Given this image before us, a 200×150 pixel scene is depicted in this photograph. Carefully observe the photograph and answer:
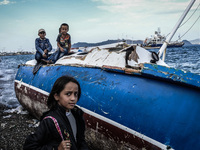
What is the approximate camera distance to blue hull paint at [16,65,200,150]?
65.7 inches

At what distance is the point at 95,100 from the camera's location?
246 centimetres

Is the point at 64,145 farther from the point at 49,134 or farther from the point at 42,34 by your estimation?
the point at 42,34

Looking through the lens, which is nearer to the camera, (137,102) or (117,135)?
(137,102)

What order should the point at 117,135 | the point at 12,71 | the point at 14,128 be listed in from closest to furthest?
the point at 117,135 → the point at 14,128 → the point at 12,71

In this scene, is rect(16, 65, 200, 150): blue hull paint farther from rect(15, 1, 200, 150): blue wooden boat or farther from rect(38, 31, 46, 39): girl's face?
rect(38, 31, 46, 39): girl's face

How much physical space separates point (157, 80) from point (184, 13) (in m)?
3.53

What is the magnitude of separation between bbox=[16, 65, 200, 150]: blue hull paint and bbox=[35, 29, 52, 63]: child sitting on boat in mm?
2643

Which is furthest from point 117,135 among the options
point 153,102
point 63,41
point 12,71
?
point 12,71

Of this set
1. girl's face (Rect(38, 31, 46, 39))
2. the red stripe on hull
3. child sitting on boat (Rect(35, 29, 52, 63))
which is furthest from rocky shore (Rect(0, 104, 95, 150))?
girl's face (Rect(38, 31, 46, 39))

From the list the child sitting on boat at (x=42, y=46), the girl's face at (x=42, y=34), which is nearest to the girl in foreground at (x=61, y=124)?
the child sitting on boat at (x=42, y=46)

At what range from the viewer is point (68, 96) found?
1571 mm

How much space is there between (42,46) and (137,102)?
12.8 ft

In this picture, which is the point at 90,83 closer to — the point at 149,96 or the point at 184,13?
the point at 149,96

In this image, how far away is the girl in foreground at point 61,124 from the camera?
4.33 feet
